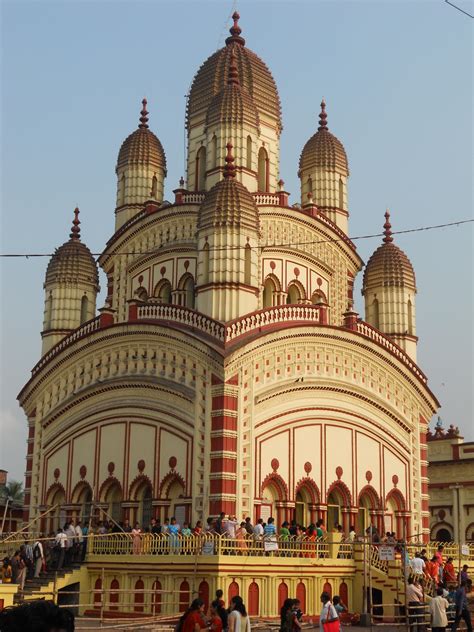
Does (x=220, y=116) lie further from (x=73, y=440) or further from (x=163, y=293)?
(x=73, y=440)

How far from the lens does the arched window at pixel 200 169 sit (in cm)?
3281

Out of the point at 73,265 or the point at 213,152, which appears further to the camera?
the point at 73,265

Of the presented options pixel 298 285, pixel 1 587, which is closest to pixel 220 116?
pixel 298 285

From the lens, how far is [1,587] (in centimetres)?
1692

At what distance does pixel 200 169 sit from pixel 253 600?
1646cm

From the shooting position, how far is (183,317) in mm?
26750

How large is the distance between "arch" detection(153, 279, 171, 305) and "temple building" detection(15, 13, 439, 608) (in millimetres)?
47

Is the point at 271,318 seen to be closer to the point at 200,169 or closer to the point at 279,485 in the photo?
the point at 279,485

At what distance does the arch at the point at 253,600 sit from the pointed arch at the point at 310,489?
6.03 meters

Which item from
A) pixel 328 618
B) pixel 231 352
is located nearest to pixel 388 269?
pixel 231 352

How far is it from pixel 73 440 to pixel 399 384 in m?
10.3

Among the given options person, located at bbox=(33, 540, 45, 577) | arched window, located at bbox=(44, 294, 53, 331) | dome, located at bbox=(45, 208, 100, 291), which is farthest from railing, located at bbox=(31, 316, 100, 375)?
person, located at bbox=(33, 540, 45, 577)

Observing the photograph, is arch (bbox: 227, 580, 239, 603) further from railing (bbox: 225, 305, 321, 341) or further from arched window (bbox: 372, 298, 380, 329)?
arched window (bbox: 372, 298, 380, 329)

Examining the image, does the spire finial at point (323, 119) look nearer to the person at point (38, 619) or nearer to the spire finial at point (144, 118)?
the spire finial at point (144, 118)
